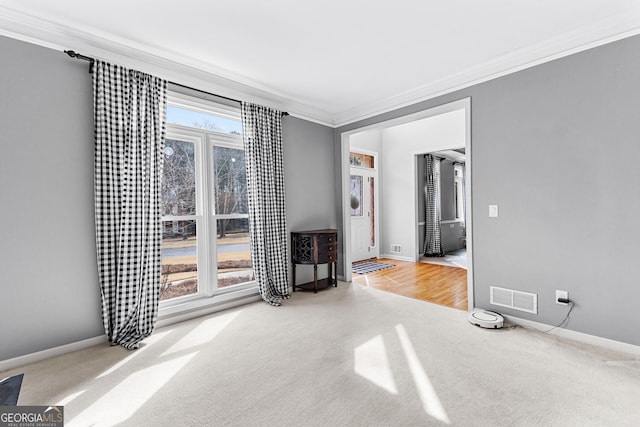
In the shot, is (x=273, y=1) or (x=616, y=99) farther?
(x=616, y=99)

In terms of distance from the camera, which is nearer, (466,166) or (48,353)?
(48,353)

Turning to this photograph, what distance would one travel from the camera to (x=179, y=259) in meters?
3.13

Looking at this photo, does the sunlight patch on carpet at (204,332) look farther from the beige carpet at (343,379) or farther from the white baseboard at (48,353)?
the white baseboard at (48,353)

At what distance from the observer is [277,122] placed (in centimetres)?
369

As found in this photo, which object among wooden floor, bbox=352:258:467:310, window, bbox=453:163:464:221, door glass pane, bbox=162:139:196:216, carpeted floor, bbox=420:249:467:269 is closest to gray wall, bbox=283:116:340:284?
wooden floor, bbox=352:258:467:310

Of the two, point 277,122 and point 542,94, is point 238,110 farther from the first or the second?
point 542,94

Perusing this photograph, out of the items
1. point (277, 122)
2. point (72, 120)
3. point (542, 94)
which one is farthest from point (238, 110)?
point (542, 94)

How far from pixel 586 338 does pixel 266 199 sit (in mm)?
3305

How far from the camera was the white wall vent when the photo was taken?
8.96 feet

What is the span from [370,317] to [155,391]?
1.98m

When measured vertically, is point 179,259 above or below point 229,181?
below

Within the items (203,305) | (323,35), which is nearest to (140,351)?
(203,305)

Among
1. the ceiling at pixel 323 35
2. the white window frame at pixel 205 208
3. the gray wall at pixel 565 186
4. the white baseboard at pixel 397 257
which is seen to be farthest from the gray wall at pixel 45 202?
the white baseboard at pixel 397 257

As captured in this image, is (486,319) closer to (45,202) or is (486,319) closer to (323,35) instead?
(323,35)
